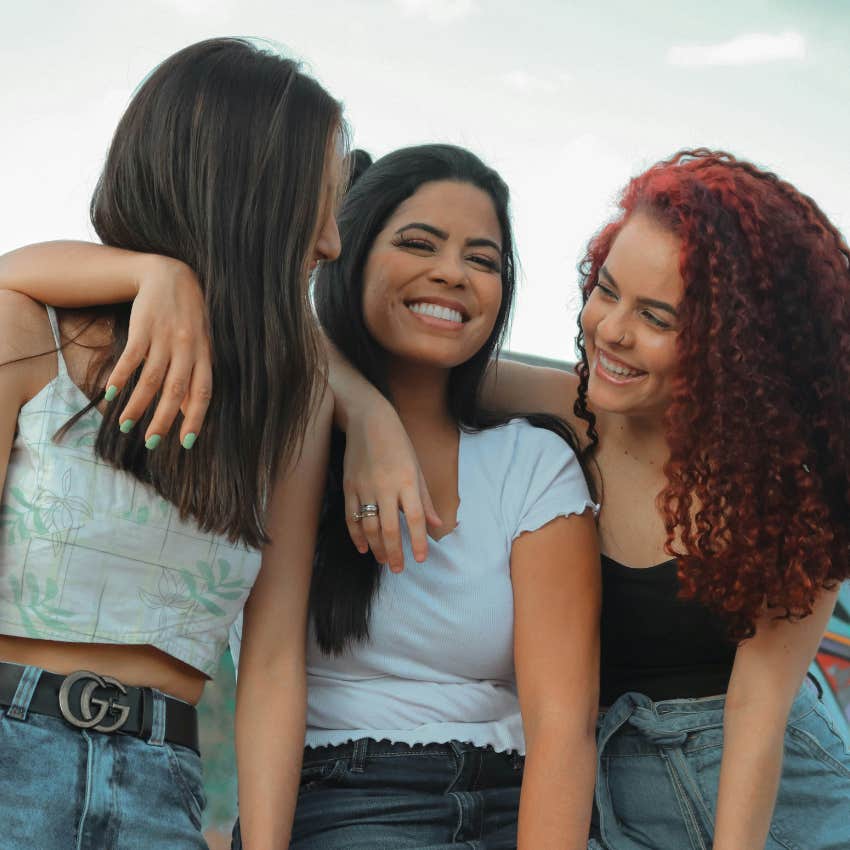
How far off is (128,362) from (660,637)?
1.34m

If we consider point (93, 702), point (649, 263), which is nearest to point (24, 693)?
point (93, 702)

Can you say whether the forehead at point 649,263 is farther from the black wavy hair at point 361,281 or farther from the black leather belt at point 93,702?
the black leather belt at point 93,702

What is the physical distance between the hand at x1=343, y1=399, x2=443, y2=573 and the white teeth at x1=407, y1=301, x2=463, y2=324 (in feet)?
1.03

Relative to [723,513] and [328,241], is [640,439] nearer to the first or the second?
[723,513]

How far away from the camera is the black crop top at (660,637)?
2404 millimetres

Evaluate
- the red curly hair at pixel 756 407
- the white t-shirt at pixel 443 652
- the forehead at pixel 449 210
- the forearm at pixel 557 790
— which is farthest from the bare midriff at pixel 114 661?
the forehead at pixel 449 210

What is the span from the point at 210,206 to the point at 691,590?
1233 millimetres

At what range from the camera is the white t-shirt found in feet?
7.53

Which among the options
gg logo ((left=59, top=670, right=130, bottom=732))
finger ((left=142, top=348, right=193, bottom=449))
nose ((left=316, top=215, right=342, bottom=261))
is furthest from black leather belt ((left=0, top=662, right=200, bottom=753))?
nose ((left=316, top=215, right=342, bottom=261))

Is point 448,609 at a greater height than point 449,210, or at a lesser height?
lesser

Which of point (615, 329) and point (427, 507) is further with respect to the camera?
point (615, 329)

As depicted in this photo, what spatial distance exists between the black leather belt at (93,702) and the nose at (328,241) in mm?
818

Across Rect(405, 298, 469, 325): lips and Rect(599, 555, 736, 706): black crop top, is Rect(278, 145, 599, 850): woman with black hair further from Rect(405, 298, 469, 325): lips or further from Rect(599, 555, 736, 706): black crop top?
Rect(599, 555, 736, 706): black crop top

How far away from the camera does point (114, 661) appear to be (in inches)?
73.4
